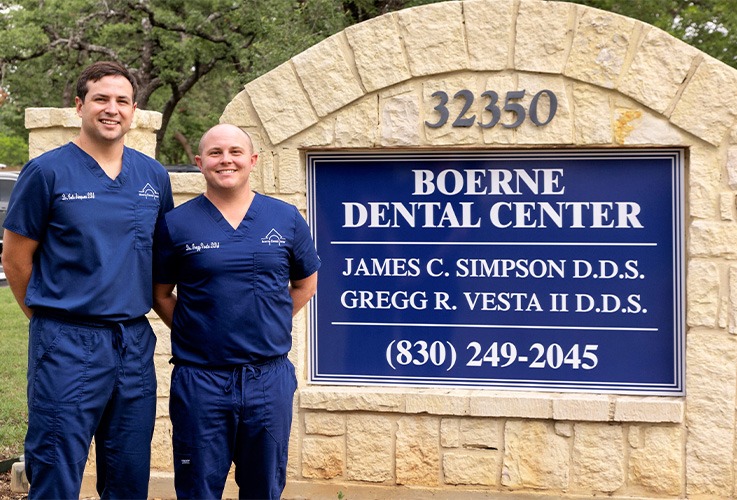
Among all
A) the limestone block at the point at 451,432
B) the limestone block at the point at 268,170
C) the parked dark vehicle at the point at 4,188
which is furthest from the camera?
the parked dark vehicle at the point at 4,188

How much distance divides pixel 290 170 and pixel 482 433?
5.23 ft

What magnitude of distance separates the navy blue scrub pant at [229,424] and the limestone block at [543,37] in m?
2.00

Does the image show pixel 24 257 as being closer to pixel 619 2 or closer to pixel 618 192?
pixel 618 192

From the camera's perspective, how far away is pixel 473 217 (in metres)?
4.69

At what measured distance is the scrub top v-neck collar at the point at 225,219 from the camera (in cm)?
329

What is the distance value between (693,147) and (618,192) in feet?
1.29

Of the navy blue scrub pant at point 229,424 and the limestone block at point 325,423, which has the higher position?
the navy blue scrub pant at point 229,424

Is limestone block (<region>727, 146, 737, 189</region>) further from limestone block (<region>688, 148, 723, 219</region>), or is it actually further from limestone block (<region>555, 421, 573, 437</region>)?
limestone block (<region>555, 421, 573, 437</region>)

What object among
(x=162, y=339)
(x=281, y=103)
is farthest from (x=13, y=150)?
(x=281, y=103)

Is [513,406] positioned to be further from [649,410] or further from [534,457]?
[649,410]

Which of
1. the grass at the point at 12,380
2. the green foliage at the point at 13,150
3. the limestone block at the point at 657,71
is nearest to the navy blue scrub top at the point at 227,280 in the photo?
the limestone block at the point at 657,71

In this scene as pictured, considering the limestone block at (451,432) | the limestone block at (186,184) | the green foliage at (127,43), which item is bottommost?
the limestone block at (451,432)

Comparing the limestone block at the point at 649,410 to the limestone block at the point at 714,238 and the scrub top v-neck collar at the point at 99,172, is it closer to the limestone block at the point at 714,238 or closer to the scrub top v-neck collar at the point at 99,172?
the limestone block at the point at 714,238

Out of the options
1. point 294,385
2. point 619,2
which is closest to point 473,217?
point 294,385
